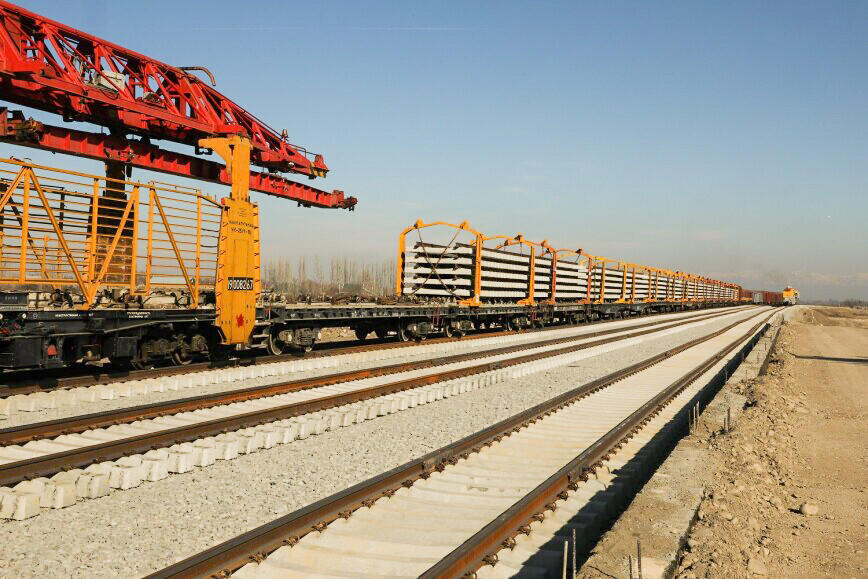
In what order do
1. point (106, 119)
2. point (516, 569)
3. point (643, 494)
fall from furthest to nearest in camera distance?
point (106, 119) → point (643, 494) → point (516, 569)

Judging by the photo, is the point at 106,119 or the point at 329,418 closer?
the point at 329,418

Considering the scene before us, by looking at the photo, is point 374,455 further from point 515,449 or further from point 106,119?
point 106,119

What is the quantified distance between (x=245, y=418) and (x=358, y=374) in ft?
13.8

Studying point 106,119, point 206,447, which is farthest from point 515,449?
point 106,119

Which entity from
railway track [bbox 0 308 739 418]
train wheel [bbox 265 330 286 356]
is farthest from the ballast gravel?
train wheel [bbox 265 330 286 356]

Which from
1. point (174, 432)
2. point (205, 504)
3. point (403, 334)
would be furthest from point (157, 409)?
point (403, 334)

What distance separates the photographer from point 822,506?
21.9ft

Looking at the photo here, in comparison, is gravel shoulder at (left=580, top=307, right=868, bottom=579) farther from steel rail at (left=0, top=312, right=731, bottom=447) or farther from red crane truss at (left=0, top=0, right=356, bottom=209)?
red crane truss at (left=0, top=0, right=356, bottom=209)

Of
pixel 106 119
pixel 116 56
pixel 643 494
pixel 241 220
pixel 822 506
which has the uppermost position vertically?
pixel 116 56

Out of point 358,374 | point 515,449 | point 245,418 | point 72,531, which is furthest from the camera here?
point 358,374

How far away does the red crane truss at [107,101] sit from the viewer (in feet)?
42.2

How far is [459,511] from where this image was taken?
5328 mm

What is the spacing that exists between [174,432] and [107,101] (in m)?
10.4

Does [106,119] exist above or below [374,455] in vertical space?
above
